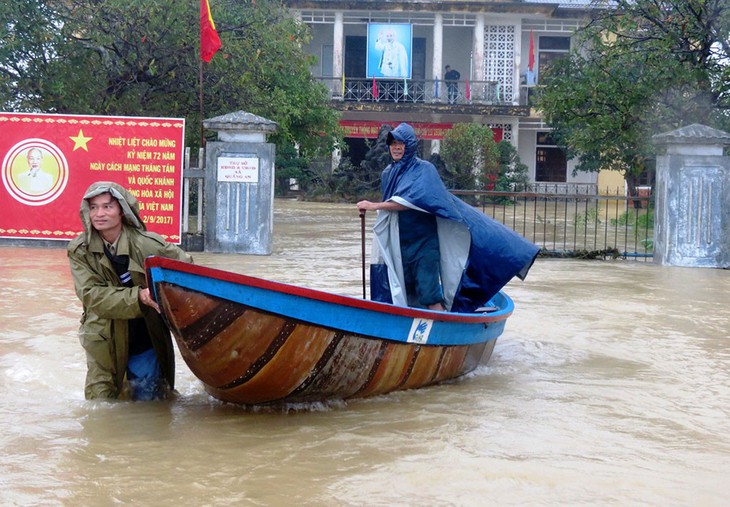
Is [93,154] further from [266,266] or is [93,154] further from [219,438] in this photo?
[219,438]

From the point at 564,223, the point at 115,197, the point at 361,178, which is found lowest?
the point at 564,223

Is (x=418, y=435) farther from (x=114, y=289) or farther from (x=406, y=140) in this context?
(x=406, y=140)

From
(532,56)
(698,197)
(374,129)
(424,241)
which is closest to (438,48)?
(532,56)

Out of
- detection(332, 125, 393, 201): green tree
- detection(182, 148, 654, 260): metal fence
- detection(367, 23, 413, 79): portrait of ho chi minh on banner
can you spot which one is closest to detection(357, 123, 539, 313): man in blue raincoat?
detection(182, 148, 654, 260): metal fence

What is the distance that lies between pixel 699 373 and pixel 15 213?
374 inches

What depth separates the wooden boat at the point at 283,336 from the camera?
15.0 feet

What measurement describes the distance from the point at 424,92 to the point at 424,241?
25553 millimetres

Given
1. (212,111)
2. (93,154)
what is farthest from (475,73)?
(93,154)

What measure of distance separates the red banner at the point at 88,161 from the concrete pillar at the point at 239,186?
45cm

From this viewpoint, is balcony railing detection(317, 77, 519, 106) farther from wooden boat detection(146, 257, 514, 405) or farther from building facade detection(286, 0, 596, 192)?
wooden boat detection(146, 257, 514, 405)

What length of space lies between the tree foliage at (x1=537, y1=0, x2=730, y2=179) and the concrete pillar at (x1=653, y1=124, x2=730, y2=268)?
1.70m

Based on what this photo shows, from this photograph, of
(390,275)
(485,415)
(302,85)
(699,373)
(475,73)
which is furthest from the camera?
(475,73)

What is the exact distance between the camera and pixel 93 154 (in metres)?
12.8

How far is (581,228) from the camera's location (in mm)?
20453
